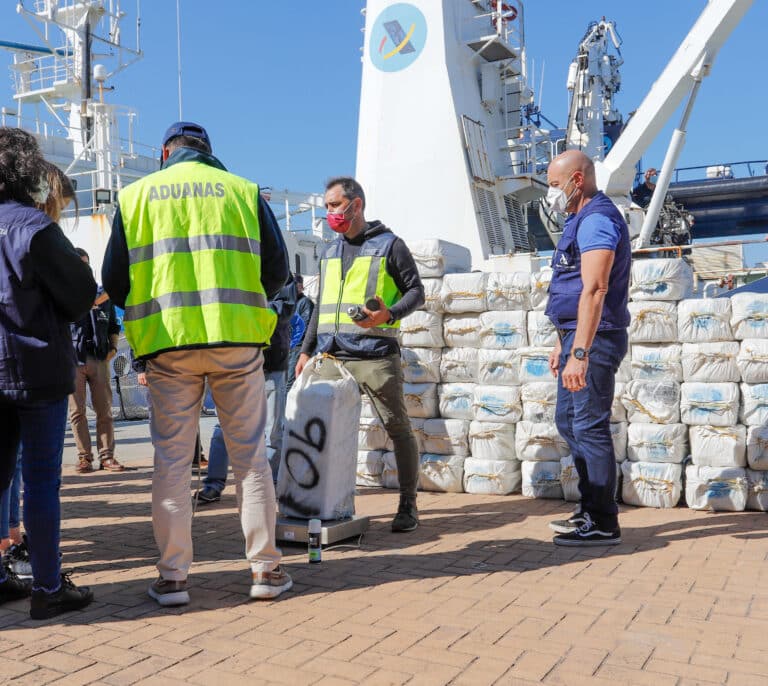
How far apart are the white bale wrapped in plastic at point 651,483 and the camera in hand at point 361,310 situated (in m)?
2.26

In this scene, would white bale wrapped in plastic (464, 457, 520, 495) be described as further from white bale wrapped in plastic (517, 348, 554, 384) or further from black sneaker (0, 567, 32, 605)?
black sneaker (0, 567, 32, 605)

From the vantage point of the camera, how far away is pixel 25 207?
309cm

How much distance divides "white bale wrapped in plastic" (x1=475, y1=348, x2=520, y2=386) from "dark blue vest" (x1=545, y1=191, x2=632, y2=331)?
54.9 inches

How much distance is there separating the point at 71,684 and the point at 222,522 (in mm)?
2570

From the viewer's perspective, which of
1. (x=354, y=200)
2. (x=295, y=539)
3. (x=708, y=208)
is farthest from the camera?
(x=708, y=208)

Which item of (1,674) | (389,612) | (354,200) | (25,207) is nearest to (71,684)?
(1,674)

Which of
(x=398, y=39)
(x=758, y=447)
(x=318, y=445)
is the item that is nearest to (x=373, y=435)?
(x=318, y=445)

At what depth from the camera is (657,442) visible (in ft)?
17.4

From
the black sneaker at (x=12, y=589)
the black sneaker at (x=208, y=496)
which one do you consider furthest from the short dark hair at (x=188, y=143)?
the black sneaker at (x=208, y=496)

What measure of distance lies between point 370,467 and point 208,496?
1329mm

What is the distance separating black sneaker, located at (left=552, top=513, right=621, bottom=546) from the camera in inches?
170

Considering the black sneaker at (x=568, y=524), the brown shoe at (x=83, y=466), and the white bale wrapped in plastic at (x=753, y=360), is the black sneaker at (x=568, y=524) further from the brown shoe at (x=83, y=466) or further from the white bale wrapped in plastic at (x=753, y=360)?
the brown shoe at (x=83, y=466)

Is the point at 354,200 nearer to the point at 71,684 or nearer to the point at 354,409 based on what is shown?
the point at 354,409

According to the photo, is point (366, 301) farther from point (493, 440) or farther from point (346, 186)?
point (493, 440)
